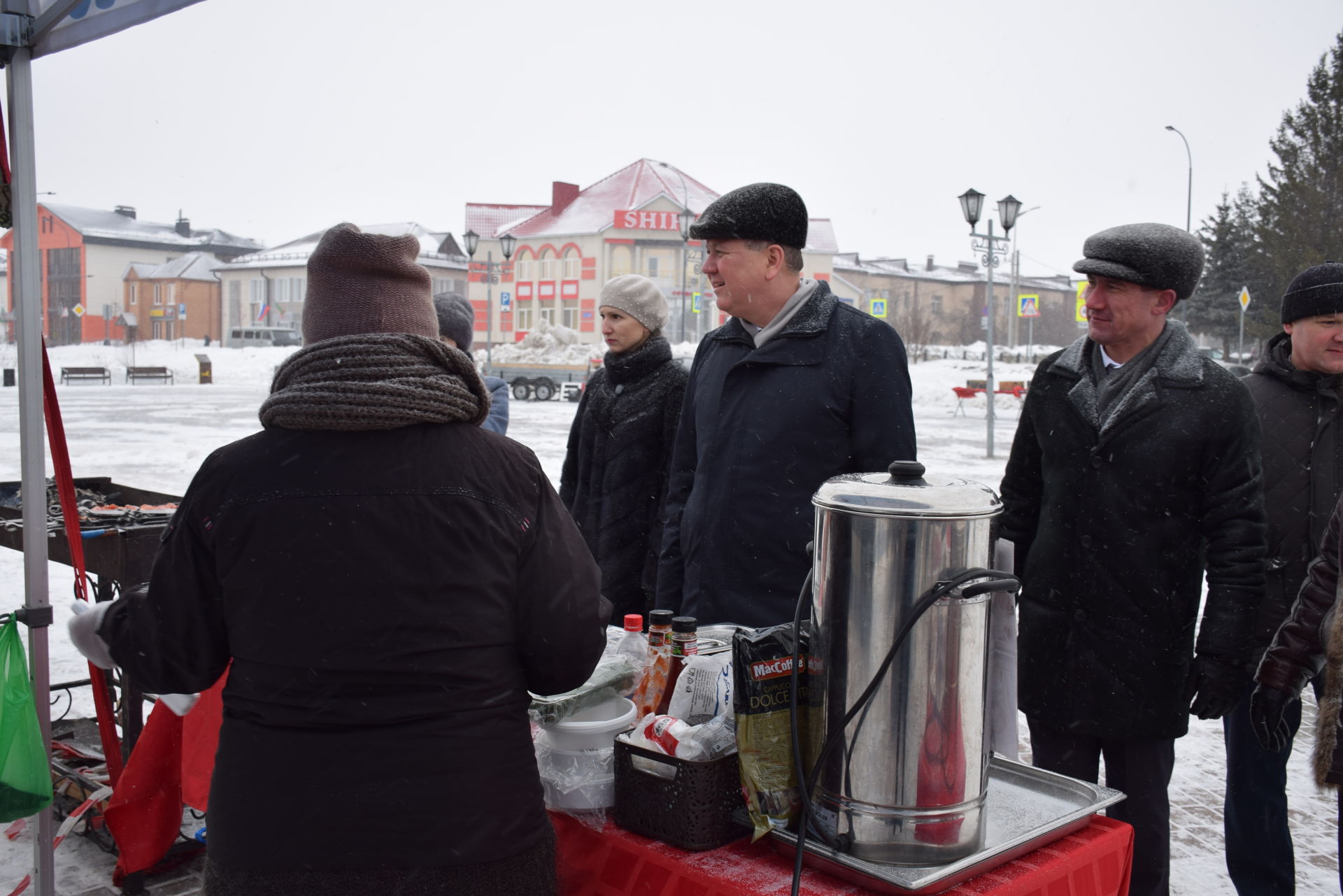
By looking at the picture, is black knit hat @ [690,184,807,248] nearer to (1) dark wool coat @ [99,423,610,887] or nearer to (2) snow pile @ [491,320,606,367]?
(1) dark wool coat @ [99,423,610,887]

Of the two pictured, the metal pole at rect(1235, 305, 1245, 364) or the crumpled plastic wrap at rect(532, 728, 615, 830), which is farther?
the metal pole at rect(1235, 305, 1245, 364)

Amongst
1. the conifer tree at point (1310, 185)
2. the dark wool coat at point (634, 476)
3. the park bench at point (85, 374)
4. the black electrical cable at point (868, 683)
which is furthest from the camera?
the park bench at point (85, 374)

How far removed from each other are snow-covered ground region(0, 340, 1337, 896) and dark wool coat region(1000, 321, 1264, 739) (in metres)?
1.22

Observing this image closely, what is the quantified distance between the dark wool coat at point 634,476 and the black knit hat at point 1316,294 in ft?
6.67

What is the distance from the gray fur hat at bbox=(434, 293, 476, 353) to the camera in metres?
4.93

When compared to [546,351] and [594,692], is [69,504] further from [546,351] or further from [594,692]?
[546,351]

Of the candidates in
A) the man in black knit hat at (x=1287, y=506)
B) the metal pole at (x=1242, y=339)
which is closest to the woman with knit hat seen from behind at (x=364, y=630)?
the man in black knit hat at (x=1287, y=506)

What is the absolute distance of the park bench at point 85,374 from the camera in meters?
33.5

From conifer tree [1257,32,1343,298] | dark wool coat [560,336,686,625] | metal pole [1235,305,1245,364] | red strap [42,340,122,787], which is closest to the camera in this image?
red strap [42,340,122,787]

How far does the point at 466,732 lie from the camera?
5.17 feet

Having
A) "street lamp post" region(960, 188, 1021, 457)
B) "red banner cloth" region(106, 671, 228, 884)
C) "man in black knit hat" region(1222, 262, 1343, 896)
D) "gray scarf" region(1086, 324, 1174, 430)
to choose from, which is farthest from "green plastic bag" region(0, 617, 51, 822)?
"street lamp post" region(960, 188, 1021, 457)

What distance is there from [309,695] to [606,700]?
608mm

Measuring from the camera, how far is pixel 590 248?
54.6 metres

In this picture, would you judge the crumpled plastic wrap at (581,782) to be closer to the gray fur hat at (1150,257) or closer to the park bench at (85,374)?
the gray fur hat at (1150,257)
